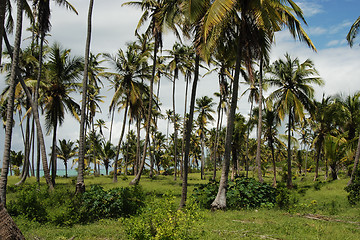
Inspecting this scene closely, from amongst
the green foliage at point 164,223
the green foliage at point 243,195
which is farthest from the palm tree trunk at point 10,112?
the green foliage at point 243,195

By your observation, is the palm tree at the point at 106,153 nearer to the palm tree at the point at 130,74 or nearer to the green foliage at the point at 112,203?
the palm tree at the point at 130,74

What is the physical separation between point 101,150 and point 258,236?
39066 mm

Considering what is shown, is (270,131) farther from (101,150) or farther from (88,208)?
(101,150)

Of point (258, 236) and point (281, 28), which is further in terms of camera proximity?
point (281, 28)

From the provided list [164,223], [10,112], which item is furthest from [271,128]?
[164,223]

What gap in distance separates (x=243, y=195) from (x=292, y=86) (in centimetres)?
1375

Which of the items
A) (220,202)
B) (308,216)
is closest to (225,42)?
(220,202)

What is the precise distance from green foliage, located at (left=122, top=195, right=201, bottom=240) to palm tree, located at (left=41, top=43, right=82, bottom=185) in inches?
642

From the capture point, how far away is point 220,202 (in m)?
11.2

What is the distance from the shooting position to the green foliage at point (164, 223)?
4.76 m

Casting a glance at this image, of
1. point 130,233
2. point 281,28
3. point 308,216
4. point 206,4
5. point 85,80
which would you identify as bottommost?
point 308,216

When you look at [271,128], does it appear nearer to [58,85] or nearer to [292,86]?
[292,86]

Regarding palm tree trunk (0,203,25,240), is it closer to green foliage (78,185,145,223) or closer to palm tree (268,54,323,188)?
green foliage (78,185,145,223)

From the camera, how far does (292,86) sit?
22.7m
